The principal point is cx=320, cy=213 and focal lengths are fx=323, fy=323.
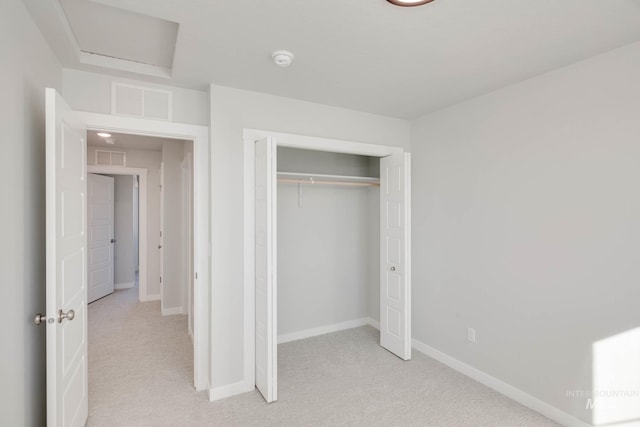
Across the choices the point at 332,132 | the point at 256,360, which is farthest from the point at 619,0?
the point at 256,360

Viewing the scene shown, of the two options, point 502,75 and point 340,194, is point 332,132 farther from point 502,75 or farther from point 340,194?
point 502,75

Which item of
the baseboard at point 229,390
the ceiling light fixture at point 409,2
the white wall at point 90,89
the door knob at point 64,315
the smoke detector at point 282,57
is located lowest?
the baseboard at point 229,390

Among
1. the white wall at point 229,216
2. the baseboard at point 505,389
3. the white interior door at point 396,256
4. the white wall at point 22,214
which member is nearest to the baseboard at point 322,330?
the white interior door at point 396,256

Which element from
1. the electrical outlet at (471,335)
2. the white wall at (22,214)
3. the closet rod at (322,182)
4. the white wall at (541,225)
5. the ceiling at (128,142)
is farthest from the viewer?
the ceiling at (128,142)

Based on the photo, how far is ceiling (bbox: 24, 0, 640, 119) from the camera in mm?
1639

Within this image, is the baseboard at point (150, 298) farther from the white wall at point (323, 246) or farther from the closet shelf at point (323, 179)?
the closet shelf at point (323, 179)

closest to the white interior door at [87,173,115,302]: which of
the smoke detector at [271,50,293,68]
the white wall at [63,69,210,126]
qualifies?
the white wall at [63,69,210,126]

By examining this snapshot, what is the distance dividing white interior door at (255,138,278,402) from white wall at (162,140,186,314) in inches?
103

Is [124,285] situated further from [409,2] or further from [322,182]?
[409,2]

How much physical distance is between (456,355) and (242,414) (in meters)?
2.04

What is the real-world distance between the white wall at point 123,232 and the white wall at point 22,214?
514 centimetres

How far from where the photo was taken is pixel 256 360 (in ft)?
9.09

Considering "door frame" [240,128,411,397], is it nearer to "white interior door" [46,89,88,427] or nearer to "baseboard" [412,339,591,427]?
"white interior door" [46,89,88,427]

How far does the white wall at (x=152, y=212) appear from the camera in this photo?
5477mm
